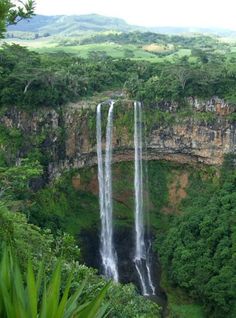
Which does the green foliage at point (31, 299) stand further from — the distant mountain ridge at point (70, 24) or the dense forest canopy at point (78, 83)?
the distant mountain ridge at point (70, 24)

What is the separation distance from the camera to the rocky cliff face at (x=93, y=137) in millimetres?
27703

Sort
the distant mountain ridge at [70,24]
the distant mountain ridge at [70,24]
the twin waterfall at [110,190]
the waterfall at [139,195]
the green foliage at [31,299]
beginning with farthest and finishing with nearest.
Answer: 1. the distant mountain ridge at [70,24]
2. the distant mountain ridge at [70,24]
3. the twin waterfall at [110,190]
4. the waterfall at [139,195]
5. the green foliage at [31,299]

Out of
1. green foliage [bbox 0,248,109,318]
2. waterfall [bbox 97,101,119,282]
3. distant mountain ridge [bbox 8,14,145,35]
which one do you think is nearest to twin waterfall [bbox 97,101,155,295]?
waterfall [bbox 97,101,119,282]

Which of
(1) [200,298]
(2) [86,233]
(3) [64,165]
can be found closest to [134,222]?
(2) [86,233]

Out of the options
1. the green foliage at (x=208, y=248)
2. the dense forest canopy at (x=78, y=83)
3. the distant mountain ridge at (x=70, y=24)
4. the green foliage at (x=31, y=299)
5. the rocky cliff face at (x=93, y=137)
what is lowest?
the green foliage at (x=208, y=248)

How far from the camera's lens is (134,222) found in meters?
28.7

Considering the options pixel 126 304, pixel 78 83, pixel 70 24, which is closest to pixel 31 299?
pixel 126 304

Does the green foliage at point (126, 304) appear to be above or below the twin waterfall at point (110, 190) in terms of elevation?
above

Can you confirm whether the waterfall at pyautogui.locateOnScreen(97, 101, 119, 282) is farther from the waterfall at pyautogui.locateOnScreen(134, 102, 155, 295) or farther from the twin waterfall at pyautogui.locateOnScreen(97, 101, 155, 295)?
the waterfall at pyautogui.locateOnScreen(134, 102, 155, 295)

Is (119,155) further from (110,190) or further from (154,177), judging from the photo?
(154,177)

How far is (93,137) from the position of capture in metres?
28.8

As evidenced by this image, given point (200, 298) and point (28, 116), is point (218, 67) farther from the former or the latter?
point (200, 298)

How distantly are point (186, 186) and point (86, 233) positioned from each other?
21.3ft

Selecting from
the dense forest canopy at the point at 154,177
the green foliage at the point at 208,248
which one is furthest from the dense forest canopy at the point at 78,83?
the green foliage at the point at 208,248
